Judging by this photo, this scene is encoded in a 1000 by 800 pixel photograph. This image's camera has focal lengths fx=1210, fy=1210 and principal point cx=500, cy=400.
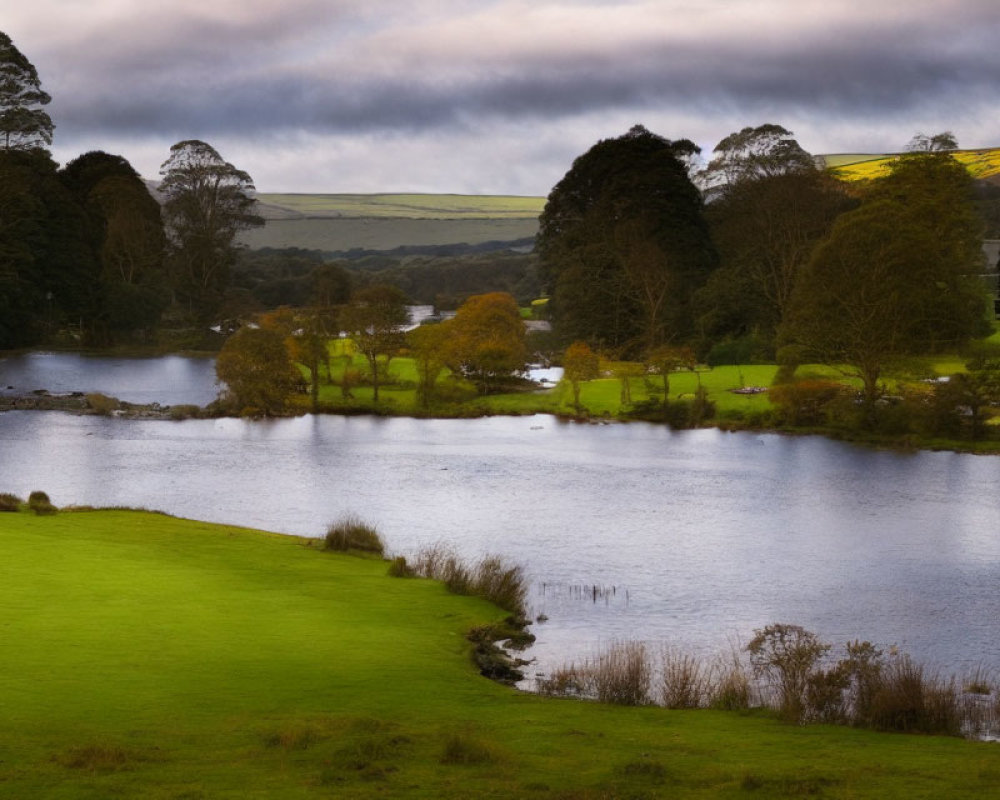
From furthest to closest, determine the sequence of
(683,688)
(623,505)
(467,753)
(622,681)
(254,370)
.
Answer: (254,370)
(623,505)
(622,681)
(683,688)
(467,753)

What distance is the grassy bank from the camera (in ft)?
35.6

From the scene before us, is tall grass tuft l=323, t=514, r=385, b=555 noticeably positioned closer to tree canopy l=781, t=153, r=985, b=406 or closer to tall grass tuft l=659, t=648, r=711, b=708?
tall grass tuft l=659, t=648, r=711, b=708

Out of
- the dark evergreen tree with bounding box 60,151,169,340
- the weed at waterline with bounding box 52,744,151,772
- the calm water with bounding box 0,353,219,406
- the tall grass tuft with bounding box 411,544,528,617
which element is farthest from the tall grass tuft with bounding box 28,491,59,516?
the dark evergreen tree with bounding box 60,151,169,340

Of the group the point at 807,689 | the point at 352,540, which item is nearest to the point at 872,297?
the point at 352,540

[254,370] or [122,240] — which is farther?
[122,240]

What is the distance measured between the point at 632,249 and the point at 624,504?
4334 centimetres

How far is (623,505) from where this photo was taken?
120 ft

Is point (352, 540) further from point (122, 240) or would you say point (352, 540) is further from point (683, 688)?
point (122, 240)

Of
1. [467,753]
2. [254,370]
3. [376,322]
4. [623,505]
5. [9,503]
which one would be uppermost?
[376,322]

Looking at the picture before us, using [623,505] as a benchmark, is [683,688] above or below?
below

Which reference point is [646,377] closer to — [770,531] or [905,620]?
A: [770,531]

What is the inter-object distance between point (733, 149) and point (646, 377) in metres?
31.2

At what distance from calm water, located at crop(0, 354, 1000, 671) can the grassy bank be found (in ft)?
13.4

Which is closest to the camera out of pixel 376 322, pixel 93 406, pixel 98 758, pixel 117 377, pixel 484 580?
pixel 98 758
